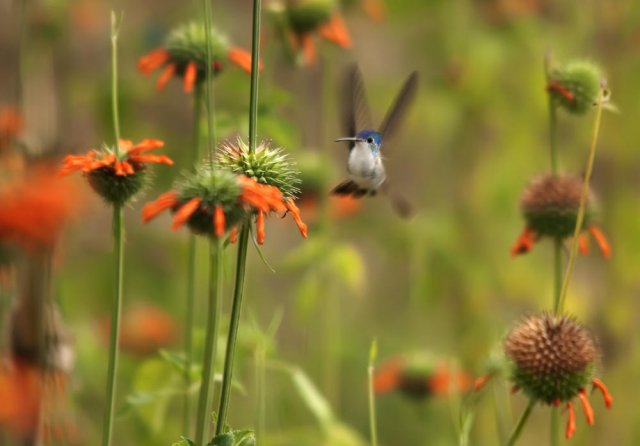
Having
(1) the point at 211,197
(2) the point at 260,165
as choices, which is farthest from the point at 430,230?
(1) the point at 211,197

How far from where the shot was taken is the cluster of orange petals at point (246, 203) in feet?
3.09

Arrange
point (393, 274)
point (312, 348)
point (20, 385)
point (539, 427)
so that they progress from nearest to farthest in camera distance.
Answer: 1. point (20, 385)
2. point (312, 348)
3. point (539, 427)
4. point (393, 274)

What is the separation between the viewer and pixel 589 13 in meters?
2.52

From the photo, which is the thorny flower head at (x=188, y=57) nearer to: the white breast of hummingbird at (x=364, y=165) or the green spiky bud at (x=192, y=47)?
the green spiky bud at (x=192, y=47)

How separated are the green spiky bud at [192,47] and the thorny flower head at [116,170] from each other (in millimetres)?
334

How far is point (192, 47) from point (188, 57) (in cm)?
2

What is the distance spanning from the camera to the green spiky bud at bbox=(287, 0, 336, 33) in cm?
185

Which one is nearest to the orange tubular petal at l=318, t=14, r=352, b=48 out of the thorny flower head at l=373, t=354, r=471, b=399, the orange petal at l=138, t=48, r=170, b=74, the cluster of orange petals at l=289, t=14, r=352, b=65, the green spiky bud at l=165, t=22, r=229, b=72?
the cluster of orange petals at l=289, t=14, r=352, b=65

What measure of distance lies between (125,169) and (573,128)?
6.21 feet

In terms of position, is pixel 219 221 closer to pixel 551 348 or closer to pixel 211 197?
pixel 211 197

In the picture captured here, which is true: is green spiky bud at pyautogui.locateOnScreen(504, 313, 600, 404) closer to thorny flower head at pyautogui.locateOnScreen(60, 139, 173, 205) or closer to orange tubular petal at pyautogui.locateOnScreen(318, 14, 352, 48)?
thorny flower head at pyautogui.locateOnScreen(60, 139, 173, 205)

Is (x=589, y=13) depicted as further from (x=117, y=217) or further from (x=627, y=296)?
(x=117, y=217)

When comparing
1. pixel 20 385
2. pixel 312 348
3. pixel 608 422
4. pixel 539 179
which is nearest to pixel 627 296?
pixel 608 422

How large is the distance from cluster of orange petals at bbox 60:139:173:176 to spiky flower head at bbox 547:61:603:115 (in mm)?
598
